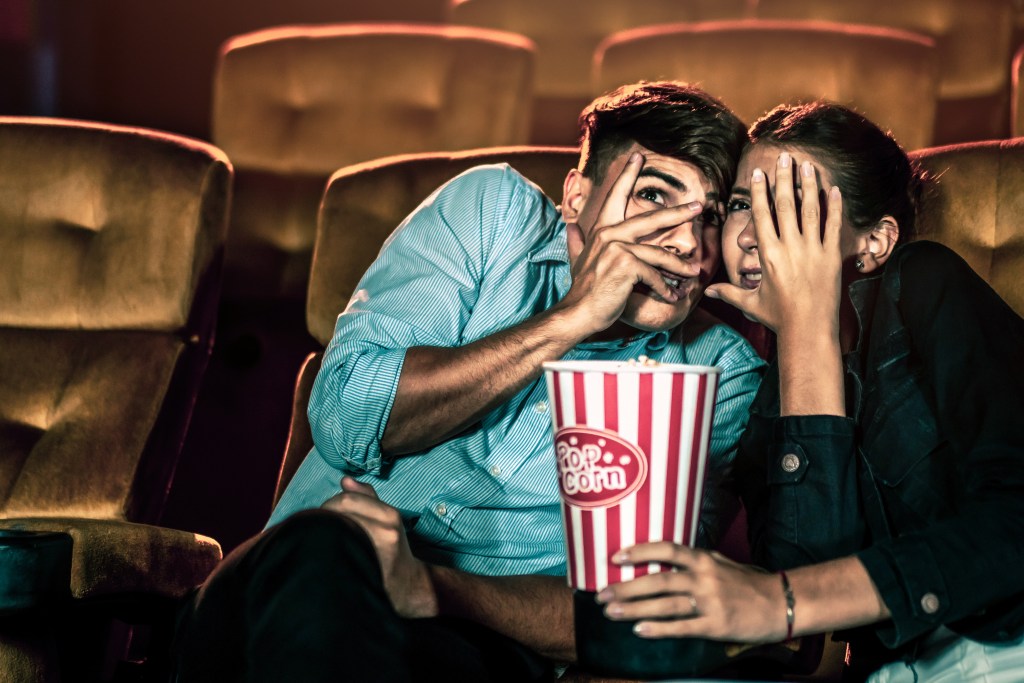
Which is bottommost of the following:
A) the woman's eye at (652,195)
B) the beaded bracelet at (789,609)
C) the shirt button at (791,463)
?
the beaded bracelet at (789,609)

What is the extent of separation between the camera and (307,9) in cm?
464

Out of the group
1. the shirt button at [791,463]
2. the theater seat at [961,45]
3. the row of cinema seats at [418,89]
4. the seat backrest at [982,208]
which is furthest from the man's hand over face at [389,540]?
the theater seat at [961,45]

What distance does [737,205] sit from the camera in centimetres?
145

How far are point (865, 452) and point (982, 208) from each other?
59 cm

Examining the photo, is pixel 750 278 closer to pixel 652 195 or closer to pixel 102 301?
pixel 652 195

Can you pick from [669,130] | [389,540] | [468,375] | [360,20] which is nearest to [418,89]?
[669,130]

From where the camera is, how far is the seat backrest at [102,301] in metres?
1.82

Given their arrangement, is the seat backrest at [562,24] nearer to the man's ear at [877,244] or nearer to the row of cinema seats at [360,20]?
the row of cinema seats at [360,20]

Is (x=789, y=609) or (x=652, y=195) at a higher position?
(x=652, y=195)

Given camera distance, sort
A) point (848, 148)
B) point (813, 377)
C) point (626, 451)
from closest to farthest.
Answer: point (626, 451) → point (813, 377) → point (848, 148)

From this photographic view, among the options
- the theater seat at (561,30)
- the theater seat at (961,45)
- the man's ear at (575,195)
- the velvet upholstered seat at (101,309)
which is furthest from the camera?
the theater seat at (561,30)

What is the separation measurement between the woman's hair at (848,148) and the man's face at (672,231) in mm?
96

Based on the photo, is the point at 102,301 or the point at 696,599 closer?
the point at 696,599

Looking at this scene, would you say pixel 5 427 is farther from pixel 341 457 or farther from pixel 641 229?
pixel 641 229
